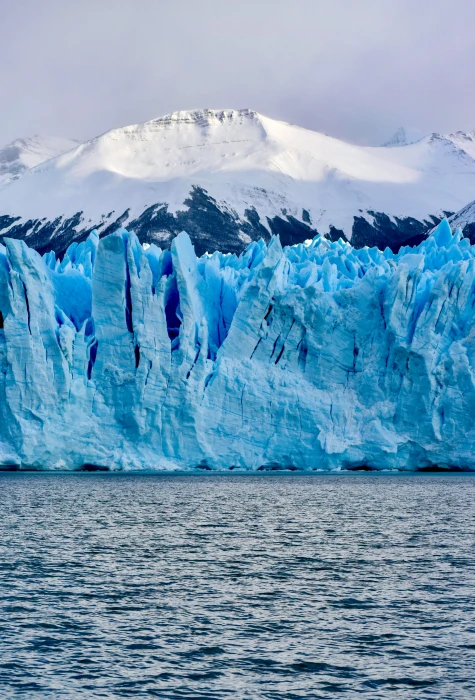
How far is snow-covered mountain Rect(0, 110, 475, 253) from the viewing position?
82875 mm

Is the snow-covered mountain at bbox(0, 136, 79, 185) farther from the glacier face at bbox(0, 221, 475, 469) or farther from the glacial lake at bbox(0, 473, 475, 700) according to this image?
the glacial lake at bbox(0, 473, 475, 700)

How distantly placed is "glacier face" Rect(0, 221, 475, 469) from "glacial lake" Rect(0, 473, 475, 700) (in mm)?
8431

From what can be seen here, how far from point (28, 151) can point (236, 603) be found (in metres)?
167

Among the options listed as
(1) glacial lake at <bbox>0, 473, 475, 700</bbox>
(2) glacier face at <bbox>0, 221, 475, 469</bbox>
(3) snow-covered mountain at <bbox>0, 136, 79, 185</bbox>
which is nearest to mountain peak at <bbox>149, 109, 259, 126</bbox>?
(3) snow-covered mountain at <bbox>0, 136, 79, 185</bbox>

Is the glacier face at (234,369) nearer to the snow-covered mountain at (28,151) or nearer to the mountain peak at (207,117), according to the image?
the mountain peak at (207,117)

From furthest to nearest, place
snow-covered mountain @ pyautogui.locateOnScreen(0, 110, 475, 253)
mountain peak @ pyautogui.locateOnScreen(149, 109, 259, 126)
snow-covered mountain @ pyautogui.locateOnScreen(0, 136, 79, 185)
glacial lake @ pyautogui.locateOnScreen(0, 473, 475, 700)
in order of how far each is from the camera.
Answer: snow-covered mountain @ pyautogui.locateOnScreen(0, 136, 79, 185) < mountain peak @ pyautogui.locateOnScreen(149, 109, 259, 126) < snow-covered mountain @ pyautogui.locateOnScreen(0, 110, 475, 253) < glacial lake @ pyautogui.locateOnScreen(0, 473, 475, 700)

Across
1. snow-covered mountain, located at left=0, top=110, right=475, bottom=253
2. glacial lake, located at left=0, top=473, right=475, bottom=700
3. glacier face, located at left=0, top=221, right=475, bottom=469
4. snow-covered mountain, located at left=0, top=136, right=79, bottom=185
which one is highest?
snow-covered mountain, located at left=0, top=136, right=79, bottom=185

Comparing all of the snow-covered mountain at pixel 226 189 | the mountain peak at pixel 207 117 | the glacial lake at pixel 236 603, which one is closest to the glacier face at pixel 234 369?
the glacial lake at pixel 236 603

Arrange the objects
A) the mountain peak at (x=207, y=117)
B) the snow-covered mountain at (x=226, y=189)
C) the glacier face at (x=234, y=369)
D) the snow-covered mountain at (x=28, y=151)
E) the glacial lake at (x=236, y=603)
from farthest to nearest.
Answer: the snow-covered mountain at (x=28, y=151) < the mountain peak at (x=207, y=117) < the snow-covered mountain at (x=226, y=189) < the glacier face at (x=234, y=369) < the glacial lake at (x=236, y=603)

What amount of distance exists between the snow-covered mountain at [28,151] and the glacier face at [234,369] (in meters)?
118

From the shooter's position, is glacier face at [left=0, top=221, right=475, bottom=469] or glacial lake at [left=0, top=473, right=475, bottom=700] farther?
glacier face at [left=0, top=221, right=475, bottom=469]

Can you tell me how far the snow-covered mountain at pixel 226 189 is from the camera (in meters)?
82.9

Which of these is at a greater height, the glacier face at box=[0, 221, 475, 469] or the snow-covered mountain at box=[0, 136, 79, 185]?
the snow-covered mountain at box=[0, 136, 79, 185]

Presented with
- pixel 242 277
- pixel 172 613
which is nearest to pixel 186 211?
pixel 242 277
